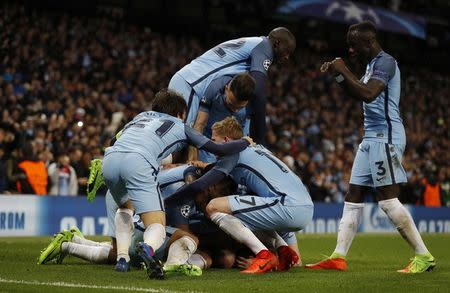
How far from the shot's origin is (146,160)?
800 cm

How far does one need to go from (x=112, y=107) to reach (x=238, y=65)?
1100 cm

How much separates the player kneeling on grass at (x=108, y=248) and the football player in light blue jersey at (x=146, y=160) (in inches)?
17.7

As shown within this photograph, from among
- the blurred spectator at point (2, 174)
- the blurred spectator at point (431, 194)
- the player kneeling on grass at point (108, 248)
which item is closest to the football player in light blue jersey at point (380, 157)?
the player kneeling on grass at point (108, 248)

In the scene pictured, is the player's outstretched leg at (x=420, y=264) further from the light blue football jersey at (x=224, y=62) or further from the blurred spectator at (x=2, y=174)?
the blurred spectator at (x=2, y=174)

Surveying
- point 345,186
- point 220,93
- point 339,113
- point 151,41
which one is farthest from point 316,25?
point 220,93

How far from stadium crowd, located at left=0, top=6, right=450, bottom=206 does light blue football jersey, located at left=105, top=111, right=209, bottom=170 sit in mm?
5815

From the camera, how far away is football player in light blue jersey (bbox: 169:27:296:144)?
391 inches

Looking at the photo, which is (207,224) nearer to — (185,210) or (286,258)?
(185,210)

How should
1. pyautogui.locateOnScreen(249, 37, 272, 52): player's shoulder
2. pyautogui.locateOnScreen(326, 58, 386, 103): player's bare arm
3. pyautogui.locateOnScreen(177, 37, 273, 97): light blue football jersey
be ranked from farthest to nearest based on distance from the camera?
pyautogui.locateOnScreen(177, 37, 273, 97): light blue football jersey, pyautogui.locateOnScreen(249, 37, 272, 52): player's shoulder, pyautogui.locateOnScreen(326, 58, 386, 103): player's bare arm

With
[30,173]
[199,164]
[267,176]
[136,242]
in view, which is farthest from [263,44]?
[30,173]

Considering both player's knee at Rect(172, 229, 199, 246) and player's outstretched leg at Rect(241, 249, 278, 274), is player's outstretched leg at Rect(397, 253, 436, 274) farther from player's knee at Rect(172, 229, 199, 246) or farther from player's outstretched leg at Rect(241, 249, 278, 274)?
player's knee at Rect(172, 229, 199, 246)

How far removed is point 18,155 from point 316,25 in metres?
21.1

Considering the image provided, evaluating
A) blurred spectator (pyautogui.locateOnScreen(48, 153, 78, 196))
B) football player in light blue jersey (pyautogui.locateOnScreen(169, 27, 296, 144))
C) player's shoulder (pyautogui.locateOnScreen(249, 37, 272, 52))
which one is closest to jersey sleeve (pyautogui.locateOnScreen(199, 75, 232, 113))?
football player in light blue jersey (pyautogui.locateOnScreen(169, 27, 296, 144))

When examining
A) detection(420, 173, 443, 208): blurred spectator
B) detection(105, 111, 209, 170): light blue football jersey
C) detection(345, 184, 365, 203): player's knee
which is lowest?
detection(420, 173, 443, 208): blurred spectator
